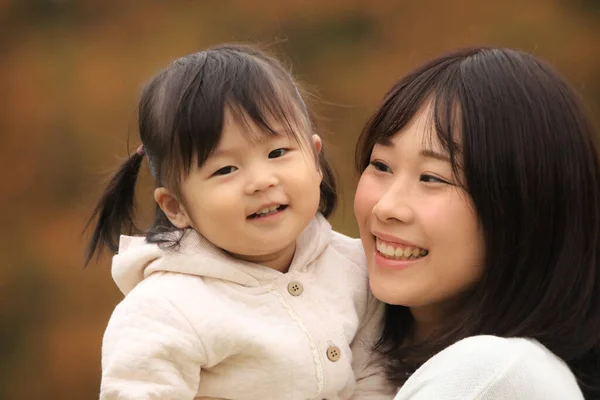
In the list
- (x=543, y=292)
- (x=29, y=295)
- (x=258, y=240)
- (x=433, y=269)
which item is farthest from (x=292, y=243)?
(x=29, y=295)

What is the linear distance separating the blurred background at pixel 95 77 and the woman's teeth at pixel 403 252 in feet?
13.3

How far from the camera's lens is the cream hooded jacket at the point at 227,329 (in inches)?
71.5

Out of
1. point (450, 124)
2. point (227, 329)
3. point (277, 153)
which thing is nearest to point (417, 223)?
point (450, 124)

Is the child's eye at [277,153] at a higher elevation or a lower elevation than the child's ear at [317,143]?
higher

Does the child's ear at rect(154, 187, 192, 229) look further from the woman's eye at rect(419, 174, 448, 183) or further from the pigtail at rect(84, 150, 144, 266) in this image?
the woman's eye at rect(419, 174, 448, 183)

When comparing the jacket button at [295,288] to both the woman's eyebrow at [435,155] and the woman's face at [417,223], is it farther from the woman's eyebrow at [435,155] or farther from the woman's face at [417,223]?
the woman's eyebrow at [435,155]

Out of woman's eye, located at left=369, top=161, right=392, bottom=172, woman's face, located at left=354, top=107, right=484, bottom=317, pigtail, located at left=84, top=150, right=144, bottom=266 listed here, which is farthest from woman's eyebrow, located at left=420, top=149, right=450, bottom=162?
pigtail, located at left=84, top=150, right=144, bottom=266

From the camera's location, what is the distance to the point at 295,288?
6.68 ft

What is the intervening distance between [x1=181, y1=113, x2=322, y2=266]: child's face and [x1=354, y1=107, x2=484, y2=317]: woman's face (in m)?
0.16

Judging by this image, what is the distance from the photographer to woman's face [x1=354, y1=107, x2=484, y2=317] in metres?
1.92

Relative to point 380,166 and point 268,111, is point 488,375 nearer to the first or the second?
point 380,166

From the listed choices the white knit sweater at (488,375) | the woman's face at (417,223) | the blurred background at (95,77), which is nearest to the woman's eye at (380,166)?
the woman's face at (417,223)

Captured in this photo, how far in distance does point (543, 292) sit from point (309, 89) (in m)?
0.72

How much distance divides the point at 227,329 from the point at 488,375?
0.50 meters
